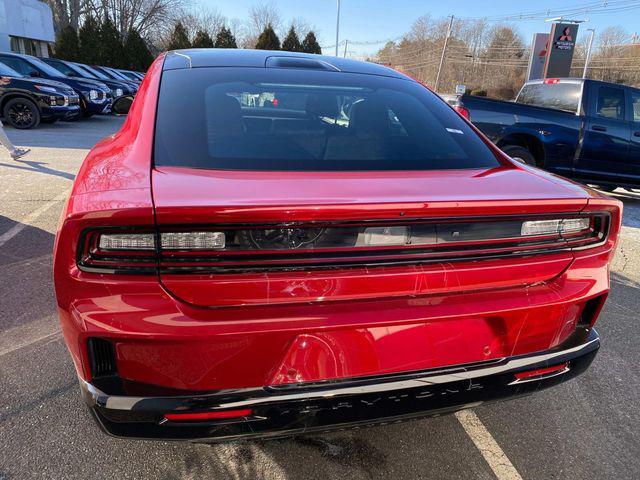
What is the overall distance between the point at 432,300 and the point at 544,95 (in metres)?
7.94

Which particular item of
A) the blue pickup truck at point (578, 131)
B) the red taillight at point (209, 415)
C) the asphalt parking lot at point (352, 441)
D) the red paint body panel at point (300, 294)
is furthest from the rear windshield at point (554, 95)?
the red taillight at point (209, 415)

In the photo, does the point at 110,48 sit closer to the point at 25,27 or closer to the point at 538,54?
the point at 25,27

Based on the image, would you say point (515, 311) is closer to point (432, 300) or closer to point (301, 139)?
point (432, 300)

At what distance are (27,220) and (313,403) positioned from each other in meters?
4.47

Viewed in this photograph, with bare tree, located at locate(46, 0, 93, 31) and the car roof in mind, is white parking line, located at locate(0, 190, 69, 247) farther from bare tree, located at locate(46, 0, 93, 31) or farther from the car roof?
bare tree, located at locate(46, 0, 93, 31)

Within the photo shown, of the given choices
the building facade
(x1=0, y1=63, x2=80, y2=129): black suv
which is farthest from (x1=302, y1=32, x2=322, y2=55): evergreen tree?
(x1=0, y1=63, x2=80, y2=129): black suv

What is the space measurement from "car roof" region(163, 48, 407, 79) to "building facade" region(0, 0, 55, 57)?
2976 centimetres

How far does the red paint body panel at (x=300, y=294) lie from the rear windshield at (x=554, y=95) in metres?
6.77

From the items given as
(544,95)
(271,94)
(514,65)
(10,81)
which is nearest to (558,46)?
(544,95)

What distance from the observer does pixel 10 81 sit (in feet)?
35.8

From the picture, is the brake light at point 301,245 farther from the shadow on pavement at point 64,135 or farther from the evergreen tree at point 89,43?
the evergreen tree at point 89,43

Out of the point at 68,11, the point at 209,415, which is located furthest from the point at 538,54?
the point at 68,11

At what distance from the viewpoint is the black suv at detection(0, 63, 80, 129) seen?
11.0 metres

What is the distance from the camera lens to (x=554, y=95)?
7863mm
